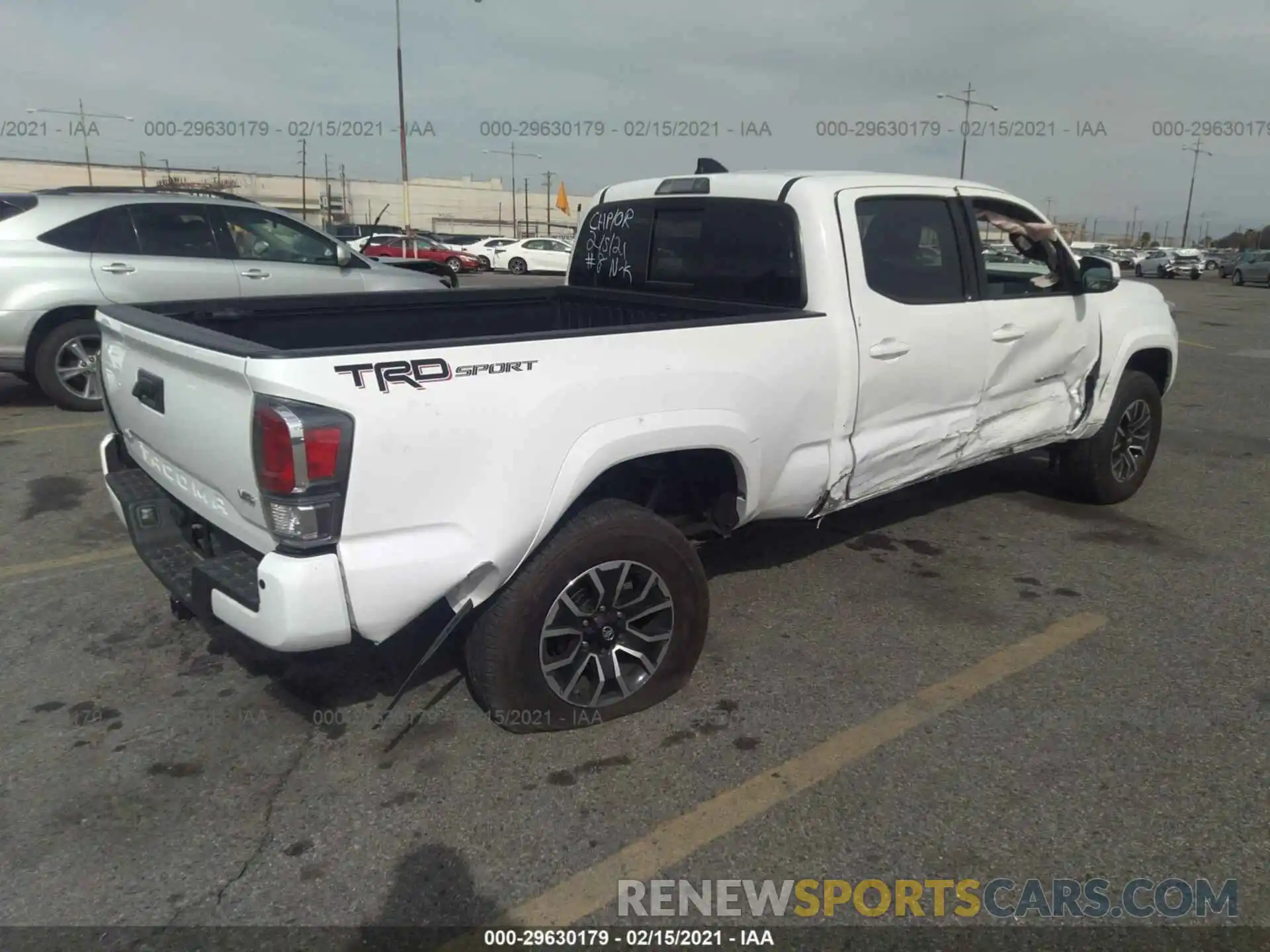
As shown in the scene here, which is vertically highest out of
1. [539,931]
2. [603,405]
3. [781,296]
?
[781,296]

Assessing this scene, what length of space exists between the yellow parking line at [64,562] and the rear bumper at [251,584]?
1551 millimetres

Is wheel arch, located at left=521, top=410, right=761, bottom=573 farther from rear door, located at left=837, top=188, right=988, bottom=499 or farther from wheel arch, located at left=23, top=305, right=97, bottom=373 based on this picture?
wheel arch, located at left=23, top=305, right=97, bottom=373

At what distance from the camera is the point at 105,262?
7566mm

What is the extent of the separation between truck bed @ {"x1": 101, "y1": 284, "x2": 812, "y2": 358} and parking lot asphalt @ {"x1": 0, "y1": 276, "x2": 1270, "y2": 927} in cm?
129

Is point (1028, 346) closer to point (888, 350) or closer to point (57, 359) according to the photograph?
point (888, 350)

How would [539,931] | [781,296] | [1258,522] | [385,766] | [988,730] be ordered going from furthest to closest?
[1258,522] < [781,296] < [988,730] < [385,766] < [539,931]

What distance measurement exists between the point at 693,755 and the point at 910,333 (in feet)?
6.61

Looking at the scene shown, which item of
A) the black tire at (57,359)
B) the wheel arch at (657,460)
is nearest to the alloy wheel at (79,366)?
the black tire at (57,359)

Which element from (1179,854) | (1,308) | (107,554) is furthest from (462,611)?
(1,308)

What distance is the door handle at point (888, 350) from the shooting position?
3793 millimetres

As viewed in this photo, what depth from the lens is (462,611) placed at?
9.17 feet

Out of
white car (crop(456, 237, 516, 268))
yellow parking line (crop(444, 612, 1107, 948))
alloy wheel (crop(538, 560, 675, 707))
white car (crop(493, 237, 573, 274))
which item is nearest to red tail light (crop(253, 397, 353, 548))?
alloy wheel (crop(538, 560, 675, 707))

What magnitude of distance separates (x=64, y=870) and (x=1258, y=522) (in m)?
6.03

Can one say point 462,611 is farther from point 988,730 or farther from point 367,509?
point 988,730
